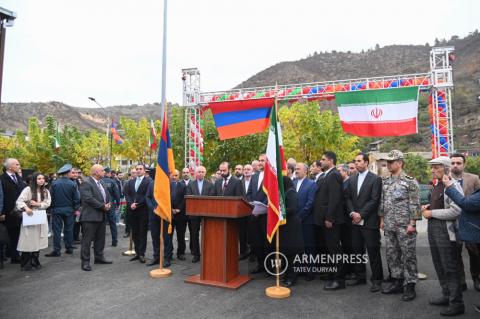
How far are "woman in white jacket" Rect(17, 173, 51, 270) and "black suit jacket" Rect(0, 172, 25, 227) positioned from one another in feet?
2.10

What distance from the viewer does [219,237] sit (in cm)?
501

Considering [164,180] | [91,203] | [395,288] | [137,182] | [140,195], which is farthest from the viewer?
[137,182]

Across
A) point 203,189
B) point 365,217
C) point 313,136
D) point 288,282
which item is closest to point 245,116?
point 203,189

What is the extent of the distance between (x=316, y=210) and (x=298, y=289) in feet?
4.02

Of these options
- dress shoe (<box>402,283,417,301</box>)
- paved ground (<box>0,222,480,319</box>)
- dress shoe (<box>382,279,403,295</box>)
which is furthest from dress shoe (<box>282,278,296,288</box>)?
dress shoe (<box>402,283,417,301</box>)

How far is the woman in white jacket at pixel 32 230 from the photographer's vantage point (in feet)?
19.9

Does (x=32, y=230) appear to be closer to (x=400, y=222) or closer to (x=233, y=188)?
(x=233, y=188)

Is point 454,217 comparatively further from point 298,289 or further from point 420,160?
point 420,160

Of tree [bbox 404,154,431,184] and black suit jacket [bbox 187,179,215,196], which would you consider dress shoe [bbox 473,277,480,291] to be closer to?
black suit jacket [bbox 187,179,215,196]

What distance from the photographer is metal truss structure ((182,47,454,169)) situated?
40.0 ft

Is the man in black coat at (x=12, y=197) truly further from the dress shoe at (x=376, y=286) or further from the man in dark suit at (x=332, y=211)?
the dress shoe at (x=376, y=286)

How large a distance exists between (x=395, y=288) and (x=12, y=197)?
23.1 feet

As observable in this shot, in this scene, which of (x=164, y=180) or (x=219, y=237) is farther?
(x=164, y=180)

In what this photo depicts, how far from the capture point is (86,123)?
94.6m
